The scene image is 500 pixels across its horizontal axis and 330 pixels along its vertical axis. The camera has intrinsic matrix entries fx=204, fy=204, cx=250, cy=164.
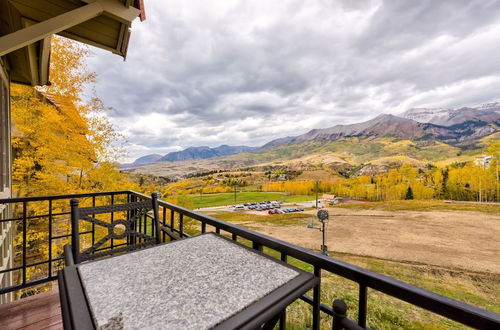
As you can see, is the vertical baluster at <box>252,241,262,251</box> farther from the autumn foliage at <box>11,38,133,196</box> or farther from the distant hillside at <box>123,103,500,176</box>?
the distant hillside at <box>123,103,500,176</box>

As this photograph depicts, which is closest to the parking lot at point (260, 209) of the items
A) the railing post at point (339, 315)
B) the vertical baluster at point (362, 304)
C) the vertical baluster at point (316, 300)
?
the vertical baluster at point (316, 300)

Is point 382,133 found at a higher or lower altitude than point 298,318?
higher

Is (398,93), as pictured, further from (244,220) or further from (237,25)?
(237,25)

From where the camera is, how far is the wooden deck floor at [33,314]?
5.39 ft

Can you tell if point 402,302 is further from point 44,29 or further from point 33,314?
point 44,29

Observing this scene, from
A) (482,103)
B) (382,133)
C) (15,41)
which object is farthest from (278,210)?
(482,103)

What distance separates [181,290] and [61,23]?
238 cm

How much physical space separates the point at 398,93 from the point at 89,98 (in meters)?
149

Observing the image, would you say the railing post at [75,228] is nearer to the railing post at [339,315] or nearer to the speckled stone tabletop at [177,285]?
the speckled stone tabletop at [177,285]

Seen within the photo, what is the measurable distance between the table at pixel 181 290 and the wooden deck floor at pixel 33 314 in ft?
4.69

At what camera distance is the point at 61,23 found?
174 centimetres

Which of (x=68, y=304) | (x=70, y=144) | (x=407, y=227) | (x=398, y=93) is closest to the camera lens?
(x=68, y=304)

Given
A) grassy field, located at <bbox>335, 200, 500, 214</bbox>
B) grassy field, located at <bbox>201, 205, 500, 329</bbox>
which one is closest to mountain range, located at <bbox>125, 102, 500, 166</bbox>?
grassy field, located at <bbox>335, 200, 500, 214</bbox>

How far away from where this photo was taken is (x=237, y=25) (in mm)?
8836
